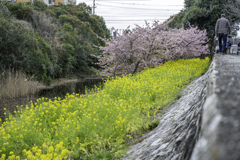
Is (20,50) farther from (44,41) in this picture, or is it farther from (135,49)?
(135,49)

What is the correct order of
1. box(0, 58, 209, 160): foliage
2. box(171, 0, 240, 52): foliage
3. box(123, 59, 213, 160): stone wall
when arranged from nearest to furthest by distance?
box(123, 59, 213, 160): stone wall, box(0, 58, 209, 160): foliage, box(171, 0, 240, 52): foliage

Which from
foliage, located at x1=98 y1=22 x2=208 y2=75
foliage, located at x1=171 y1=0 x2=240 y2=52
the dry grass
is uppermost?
foliage, located at x1=171 y1=0 x2=240 y2=52

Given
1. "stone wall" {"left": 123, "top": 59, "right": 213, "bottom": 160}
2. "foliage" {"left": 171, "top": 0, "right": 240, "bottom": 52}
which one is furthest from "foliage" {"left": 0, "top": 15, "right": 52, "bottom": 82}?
"stone wall" {"left": 123, "top": 59, "right": 213, "bottom": 160}

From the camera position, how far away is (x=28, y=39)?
66.5ft

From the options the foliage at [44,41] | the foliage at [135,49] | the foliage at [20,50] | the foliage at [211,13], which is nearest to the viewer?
the foliage at [135,49]

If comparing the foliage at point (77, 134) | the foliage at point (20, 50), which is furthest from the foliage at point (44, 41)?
the foliage at point (77, 134)

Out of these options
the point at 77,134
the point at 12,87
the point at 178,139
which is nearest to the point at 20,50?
the point at 12,87

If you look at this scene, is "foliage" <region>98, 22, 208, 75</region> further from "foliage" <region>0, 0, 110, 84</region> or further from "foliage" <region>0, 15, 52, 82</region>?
"foliage" <region>0, 15, 52, 82</region>

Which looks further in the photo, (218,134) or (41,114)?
(41,114)

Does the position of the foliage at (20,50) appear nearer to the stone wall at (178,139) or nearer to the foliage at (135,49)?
the foliage at (135,49)

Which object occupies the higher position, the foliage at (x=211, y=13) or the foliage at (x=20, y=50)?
the foliage at (x=211, y=13)

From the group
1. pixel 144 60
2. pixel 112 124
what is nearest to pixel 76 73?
pixel 144 60

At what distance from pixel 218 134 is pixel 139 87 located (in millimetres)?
7431

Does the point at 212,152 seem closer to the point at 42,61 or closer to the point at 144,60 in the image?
the point at 144,60
